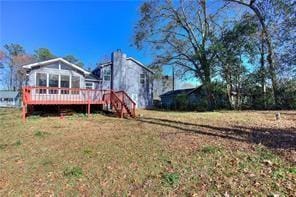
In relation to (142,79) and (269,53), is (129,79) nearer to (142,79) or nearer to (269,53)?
(142,79)

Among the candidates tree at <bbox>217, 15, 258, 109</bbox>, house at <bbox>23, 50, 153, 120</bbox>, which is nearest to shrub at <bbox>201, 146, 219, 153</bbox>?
house at <bbox>23, 50, 153, 120</bbox>

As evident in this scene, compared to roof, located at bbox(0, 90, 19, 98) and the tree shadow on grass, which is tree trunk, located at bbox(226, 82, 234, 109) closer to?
the tree shadow on grass

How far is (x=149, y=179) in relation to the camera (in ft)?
16.0

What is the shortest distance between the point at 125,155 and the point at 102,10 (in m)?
19.1

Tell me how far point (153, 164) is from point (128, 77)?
23.0m

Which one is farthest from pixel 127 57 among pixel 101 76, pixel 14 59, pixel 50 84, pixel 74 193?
pixel 14 59

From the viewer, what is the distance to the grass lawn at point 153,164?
176 inches

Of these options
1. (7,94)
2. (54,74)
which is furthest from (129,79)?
(7,94)

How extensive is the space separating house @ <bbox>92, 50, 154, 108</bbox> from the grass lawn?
1810cm

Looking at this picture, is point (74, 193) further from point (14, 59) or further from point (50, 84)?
point (14, 59)

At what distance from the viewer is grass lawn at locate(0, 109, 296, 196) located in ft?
14.7

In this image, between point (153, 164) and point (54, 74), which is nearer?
point (153, 164)

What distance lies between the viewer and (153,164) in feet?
18.3

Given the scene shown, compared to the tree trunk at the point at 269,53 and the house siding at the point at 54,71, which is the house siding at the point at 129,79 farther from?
the tree trunk at the point at 269,53
